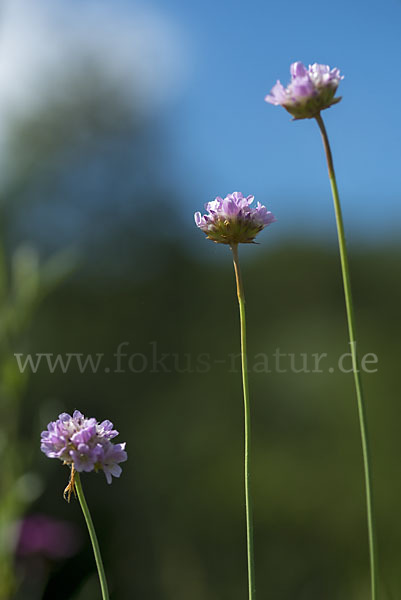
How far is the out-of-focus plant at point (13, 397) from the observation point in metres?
0.78

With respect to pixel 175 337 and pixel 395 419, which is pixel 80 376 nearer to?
pixel 175 337

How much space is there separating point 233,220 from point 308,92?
14 centimetres

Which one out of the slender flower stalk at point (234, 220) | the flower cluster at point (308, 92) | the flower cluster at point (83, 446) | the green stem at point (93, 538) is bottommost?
the green stem at point (93, 538)

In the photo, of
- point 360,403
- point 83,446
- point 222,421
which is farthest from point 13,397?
point 222,421

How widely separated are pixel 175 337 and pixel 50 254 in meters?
0.84

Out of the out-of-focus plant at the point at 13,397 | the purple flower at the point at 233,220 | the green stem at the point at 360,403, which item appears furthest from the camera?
the out-of-focus plant at the point at 13,397

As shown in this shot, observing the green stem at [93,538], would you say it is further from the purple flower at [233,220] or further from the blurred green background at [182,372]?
the blurred green background at [182,372]

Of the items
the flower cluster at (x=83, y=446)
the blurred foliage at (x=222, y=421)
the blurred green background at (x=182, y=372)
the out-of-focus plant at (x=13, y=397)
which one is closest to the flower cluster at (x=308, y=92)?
the flower cluster at (x=83, y=446)

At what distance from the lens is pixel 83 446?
0.53 m

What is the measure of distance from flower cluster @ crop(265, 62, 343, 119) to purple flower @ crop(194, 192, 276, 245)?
0.35ft

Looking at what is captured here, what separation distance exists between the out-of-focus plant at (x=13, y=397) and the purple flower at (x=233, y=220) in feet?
0.99

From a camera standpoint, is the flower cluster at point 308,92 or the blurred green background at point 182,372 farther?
the blurred green background at point 182,372

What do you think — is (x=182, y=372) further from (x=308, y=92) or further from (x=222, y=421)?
(x=308, y=92)

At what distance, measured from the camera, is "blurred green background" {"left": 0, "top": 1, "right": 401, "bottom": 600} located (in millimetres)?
2814
